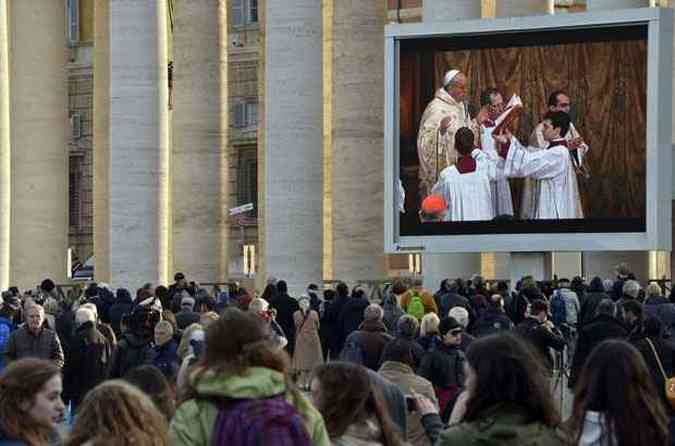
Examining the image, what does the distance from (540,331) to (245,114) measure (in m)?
56.3

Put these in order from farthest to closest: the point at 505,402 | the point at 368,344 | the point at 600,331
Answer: the point at 600,331 < the point at 368,344 < the point at 505,402

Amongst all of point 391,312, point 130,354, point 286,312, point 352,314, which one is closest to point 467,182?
point 286,312

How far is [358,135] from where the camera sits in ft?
164

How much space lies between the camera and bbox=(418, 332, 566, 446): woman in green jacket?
1028cm

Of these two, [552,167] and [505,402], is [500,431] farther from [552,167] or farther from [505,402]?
[552,167]

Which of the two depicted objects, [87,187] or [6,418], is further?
[87,187]

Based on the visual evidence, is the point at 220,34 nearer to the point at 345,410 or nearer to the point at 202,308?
the point at 202,308

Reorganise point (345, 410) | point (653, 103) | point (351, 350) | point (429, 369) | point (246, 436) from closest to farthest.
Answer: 1. point (246, 436)
2. point (345, 410)
3. point (429, 369)
4. point (351, 350)
5. point (653, 103)

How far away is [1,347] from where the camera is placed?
26312mm

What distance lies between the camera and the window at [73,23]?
79.7 m

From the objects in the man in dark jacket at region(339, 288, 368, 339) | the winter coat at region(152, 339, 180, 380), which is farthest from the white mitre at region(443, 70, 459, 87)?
the winter coat at region(152, 339, 180, 380)

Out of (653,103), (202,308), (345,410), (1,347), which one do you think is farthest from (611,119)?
(345,410)

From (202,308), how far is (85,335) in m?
7.61

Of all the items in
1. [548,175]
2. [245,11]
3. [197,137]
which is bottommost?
[548,175]
